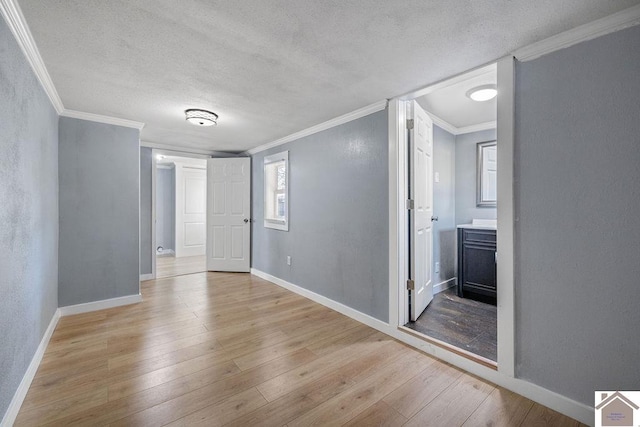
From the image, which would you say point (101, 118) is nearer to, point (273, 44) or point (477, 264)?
point (273, 44)

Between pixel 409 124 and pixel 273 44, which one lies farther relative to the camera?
pixel 409 124

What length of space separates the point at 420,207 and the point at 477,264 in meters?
1.20

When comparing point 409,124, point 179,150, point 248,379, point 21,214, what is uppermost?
point 179,150

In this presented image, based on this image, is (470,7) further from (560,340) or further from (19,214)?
(19,214)

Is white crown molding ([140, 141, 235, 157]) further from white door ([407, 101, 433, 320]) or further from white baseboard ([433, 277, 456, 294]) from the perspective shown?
white baseboard ([433, 277, 456, 294])

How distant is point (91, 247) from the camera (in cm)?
306

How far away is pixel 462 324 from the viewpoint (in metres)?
2.60

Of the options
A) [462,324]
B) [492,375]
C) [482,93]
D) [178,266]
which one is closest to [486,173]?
[482,93]

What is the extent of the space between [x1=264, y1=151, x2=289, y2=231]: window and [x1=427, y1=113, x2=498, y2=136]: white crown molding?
2137 mm

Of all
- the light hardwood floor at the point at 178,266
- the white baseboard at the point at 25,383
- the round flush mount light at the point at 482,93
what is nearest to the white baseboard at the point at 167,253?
the light hardwood floor at the point at 178,266

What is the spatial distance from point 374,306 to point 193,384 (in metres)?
1.64

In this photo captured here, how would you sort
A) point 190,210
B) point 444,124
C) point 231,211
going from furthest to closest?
point 190,210, point 231,211, point 444,124

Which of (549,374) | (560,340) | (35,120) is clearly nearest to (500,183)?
(560,340)

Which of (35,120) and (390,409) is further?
(35,120)
